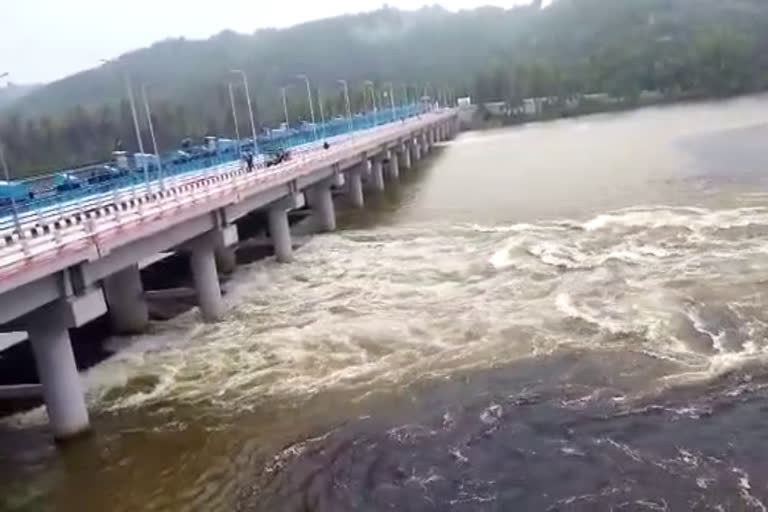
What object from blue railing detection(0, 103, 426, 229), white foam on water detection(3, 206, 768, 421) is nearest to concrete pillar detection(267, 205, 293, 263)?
white foam on water detection(3, 206, 768, 421)

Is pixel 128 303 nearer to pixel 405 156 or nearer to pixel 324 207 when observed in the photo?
pixel 324 207

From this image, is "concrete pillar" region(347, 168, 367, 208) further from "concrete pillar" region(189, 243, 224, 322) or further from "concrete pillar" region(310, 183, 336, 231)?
"concrete pillar" region(189, 243, 224, 322)

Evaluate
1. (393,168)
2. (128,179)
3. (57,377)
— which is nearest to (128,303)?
(128,179)

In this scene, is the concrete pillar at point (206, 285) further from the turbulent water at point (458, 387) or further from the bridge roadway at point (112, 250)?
the turbulent water at point (458, 387)

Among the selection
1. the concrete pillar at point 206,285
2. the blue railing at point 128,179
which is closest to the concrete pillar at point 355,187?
the blue railing at point 128,179

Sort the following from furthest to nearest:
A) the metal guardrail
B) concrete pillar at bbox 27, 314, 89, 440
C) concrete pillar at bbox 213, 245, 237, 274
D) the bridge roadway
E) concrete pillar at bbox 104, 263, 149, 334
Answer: concrete pillar at bbox 213, 245, 237, 274 < concrete pillar at bbox 104, 263, 149, 334 < concrete pillar at bbox 27, 314, 89, 440 < the bridge roadway < the metal guardrail

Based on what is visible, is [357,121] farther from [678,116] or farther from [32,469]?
[32,469]

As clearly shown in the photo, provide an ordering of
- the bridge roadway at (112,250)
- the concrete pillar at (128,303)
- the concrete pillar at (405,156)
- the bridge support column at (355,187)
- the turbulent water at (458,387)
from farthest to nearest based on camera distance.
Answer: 1. the concrete pillar at (405,156)
2. the bridge support column at (355,187)
3. the concrete pillar at (128,303)
4. the bridge roadway at (112,250)
5. the turbulent water at (458,387)

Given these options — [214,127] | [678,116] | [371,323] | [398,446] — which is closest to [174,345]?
[371,323]
